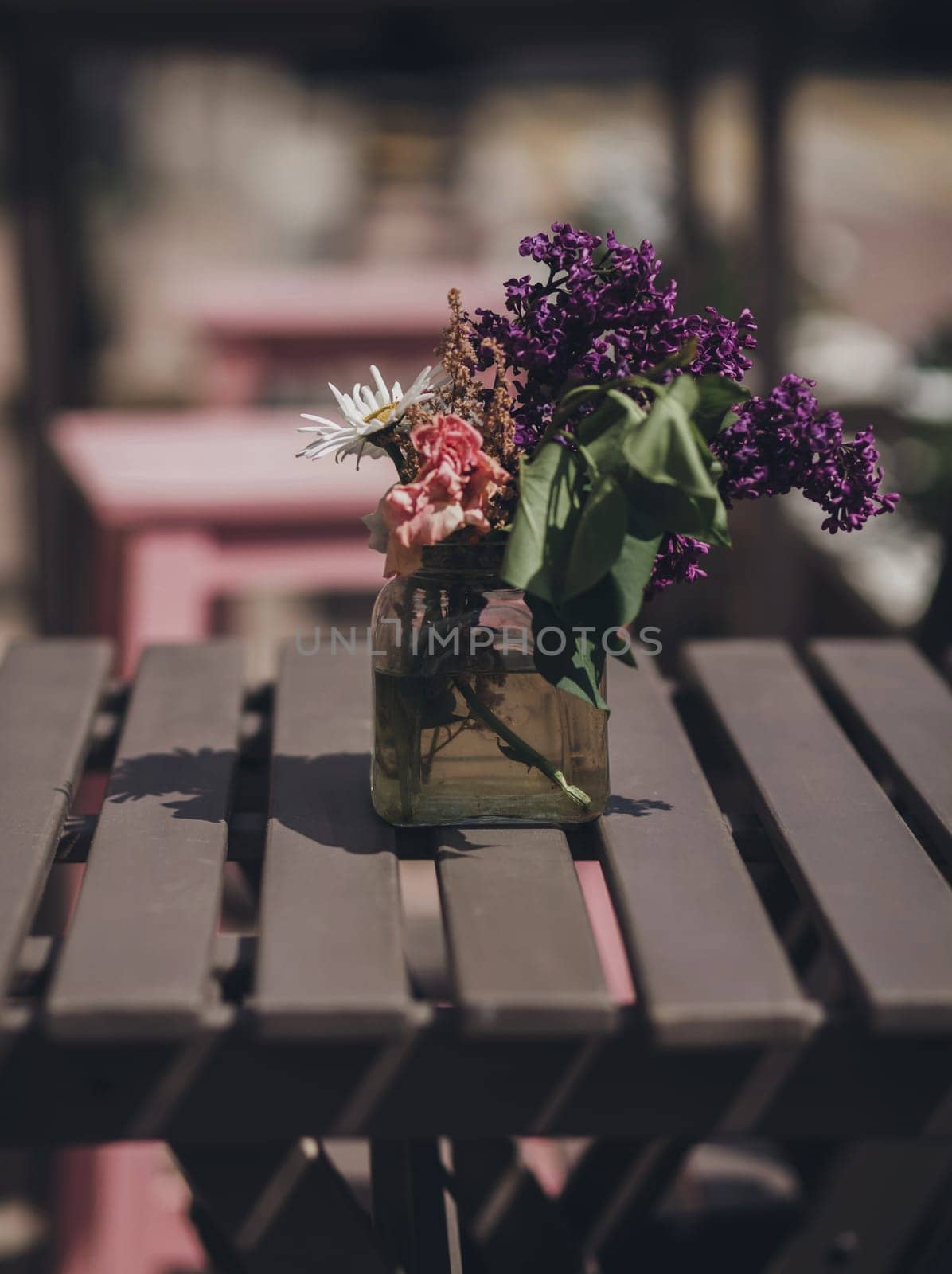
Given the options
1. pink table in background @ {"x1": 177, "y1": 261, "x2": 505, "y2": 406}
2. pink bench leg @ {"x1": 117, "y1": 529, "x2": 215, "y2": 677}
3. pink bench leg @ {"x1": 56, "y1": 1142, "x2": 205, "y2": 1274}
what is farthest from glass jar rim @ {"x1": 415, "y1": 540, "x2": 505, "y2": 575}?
pink table in background @ {"x1": 177, "y1": 261, "x2": 505, "y2": 406}

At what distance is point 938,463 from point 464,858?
2.18m

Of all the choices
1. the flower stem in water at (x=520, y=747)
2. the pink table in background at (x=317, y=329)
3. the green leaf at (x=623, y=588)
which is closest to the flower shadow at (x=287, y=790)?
the flower stem in water at (x=520, y=747)

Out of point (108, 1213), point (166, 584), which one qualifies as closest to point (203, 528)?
point (166, 584)

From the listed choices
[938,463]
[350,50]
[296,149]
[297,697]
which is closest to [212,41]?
[350,50]

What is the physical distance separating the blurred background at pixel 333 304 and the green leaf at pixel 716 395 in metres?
1.16

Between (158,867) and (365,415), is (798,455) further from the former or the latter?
(158,867)

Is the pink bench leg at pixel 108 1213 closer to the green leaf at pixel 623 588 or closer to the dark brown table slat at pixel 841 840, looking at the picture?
the dark brown table slat at pixel 841 840

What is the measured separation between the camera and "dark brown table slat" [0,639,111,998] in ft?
3.27

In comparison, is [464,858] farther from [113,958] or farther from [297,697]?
[297,697]

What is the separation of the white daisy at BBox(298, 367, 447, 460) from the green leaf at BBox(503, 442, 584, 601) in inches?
3.6

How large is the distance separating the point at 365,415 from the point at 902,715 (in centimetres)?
66

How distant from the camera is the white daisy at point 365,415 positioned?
0.97 metres

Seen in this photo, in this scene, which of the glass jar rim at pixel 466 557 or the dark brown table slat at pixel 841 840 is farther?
the glass jar rim at pixel 466 557

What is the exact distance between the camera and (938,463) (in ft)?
9.61
